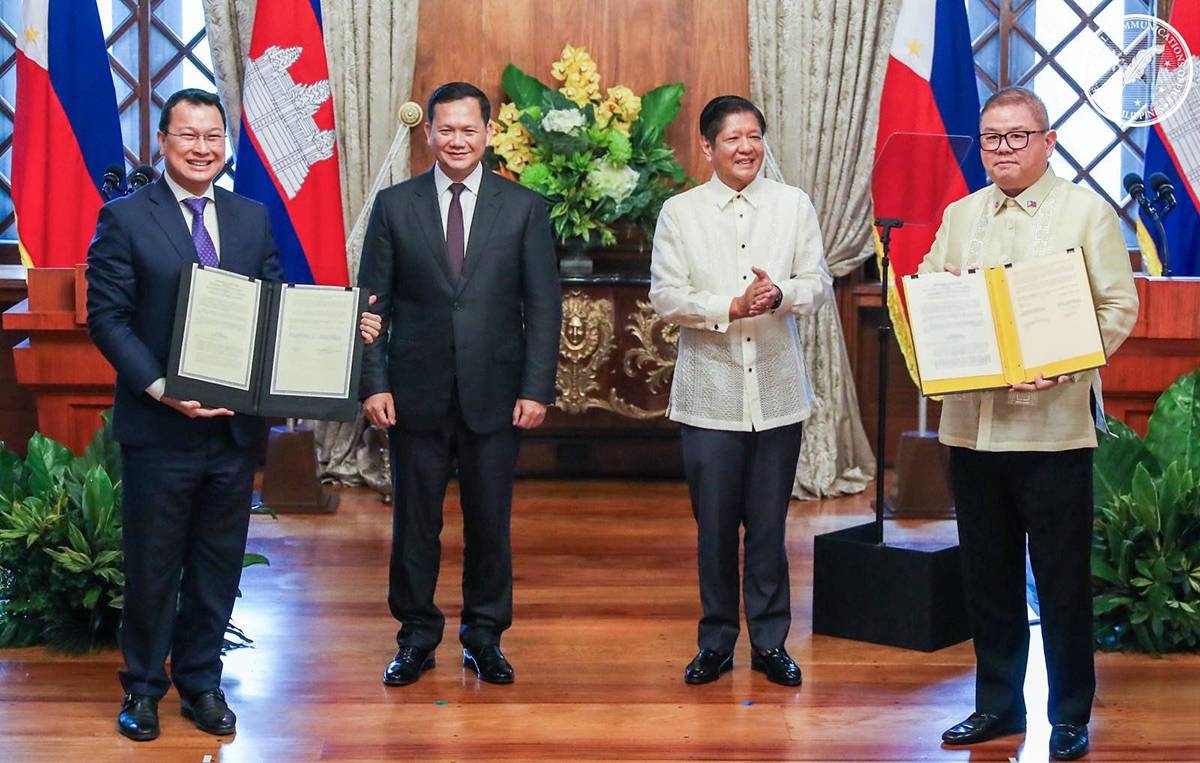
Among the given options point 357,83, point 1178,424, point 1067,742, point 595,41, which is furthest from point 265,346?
point 595,41

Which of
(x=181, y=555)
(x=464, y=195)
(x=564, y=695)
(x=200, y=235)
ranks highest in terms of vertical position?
(x=464, y=195)

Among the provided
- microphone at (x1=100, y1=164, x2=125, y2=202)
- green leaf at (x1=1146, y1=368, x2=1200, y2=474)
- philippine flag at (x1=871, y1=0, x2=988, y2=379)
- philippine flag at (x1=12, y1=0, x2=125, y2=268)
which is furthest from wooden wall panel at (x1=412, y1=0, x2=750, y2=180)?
green leaf at (x1=1146, y1=368, x2=1200, y2=474)

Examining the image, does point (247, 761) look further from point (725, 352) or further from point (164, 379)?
point (725, 352)

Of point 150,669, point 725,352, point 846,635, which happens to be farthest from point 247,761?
point 846,635

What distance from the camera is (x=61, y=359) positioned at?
4.82m

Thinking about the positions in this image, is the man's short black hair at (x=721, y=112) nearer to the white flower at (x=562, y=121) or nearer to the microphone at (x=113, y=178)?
the white flower at (x=562, y=121)

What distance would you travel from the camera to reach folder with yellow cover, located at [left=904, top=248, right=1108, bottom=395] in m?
3.06

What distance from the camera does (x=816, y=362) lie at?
630 centimetres

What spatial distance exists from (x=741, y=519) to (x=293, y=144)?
9.70ft

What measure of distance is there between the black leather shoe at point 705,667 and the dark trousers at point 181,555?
1157 millimetres

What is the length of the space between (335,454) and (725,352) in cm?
301

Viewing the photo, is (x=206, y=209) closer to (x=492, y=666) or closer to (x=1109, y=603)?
(x=492, y=666)

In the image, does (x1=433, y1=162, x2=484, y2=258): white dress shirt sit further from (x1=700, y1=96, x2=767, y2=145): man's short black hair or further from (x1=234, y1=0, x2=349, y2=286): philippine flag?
(x1=234, y1=0, x2=349, y2=286): philippine flag

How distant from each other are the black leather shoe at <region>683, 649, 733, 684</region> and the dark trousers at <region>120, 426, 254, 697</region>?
1.16 meters
